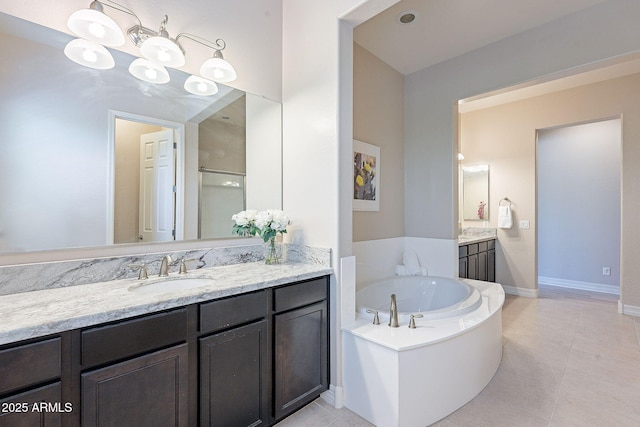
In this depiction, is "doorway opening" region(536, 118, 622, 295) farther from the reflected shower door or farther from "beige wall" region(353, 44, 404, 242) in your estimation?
the reflected shower door

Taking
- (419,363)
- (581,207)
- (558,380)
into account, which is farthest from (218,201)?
(581,207)

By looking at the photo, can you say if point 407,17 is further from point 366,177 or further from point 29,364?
point 29,364

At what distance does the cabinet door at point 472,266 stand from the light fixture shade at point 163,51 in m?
3.76

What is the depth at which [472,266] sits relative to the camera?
12.6ft

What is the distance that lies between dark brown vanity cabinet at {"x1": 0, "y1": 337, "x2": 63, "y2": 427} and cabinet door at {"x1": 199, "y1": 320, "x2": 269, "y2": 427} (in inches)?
20.3

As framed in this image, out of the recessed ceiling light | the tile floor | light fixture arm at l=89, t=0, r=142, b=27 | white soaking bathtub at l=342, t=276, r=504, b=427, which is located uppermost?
the recessed ceiling light

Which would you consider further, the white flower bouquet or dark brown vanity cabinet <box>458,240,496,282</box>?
dark brown vanity cabinet <box>458,240,496,282</box>

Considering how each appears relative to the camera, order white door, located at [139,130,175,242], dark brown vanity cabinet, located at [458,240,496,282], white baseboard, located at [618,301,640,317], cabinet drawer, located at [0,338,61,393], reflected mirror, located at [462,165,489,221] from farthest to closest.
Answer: reflected mirror, located at [462,165,489,221]
dark brown vanity cabinet, located at [458,240,496,282]
white baseboard, located at [618,301,640,317]
white door, located at [139,130,175,242]
cabinet drawer, located at [0,338,61,393]

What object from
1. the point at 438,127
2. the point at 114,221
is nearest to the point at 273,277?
the point at 114,221

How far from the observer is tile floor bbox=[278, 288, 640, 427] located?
1.78 meters

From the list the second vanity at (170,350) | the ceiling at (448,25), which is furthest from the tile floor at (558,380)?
the ceiling at (448,25)

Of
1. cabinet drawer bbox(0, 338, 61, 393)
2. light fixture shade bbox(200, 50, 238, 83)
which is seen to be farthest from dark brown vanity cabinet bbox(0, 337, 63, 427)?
light fixture shade bbox(200, 50, 238, 83)

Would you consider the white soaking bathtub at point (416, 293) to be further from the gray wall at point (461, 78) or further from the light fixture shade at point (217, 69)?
the light fixture shade at point (217, 69)

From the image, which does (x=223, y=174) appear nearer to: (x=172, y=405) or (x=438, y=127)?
(x=172, y=405)
